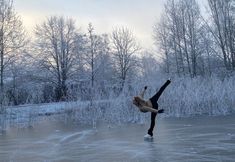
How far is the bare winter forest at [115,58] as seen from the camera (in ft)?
76.8

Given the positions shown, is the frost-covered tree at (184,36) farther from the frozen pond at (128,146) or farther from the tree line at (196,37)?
the frozen pond at (128,146)

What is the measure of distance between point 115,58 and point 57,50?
15148 mm

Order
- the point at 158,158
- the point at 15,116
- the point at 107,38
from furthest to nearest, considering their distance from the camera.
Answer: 1. the point at 107,38
2. the point at 15,116
3. the point at 158,158

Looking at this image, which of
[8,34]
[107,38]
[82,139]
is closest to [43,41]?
[107,38]

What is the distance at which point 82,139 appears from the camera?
14148mm

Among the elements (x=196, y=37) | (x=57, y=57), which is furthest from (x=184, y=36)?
(x=57, y=57)

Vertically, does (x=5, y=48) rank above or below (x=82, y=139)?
above

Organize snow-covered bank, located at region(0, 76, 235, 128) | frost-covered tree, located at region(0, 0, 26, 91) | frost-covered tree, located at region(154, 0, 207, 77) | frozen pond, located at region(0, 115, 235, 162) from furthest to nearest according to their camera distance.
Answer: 1. frost-covered tree, located at region(154, 0, 207, 77)
2. frost-covered tree, located at region(0, 0, 26, 91)
3. snow-covered bank, located at region(0, 76, 235, 128)
4. frozen pond, located at region(0, 115, 235, 162)

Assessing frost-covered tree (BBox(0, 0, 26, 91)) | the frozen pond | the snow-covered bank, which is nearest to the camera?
the frozen pond

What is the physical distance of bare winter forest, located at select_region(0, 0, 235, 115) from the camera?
23.4 m

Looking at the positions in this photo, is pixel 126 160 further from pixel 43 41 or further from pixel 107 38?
pixel 107 38

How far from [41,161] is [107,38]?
2486 inches

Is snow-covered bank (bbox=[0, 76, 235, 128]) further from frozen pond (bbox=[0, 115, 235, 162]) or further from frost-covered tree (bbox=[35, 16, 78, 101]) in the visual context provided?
frost-covered tree (bbox=[35, 16, 78, 101])

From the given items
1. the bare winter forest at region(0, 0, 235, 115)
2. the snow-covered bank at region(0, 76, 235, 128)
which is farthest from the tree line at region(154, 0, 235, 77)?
the snow-covered bank at region(0, 76, 235, 128)
